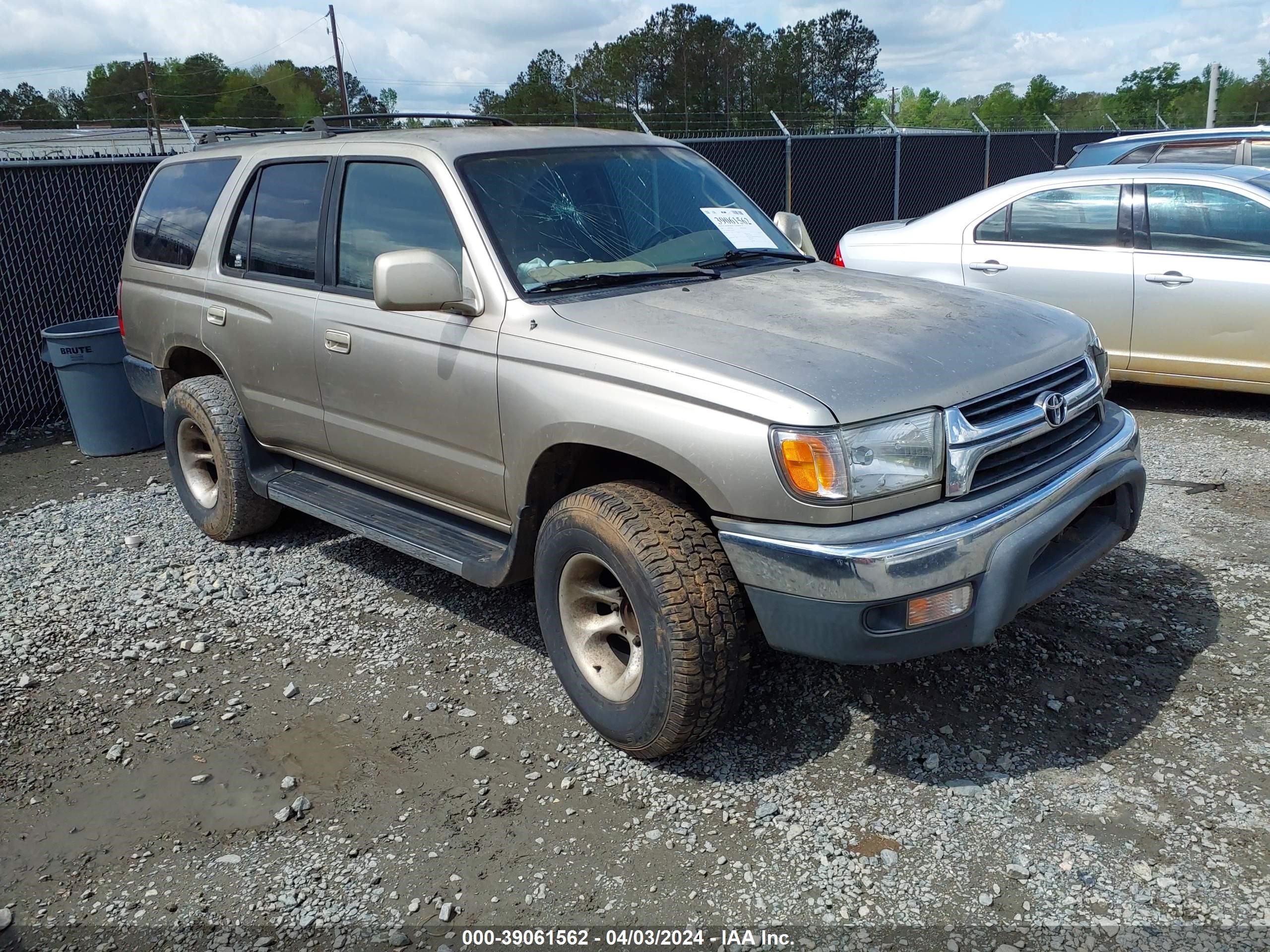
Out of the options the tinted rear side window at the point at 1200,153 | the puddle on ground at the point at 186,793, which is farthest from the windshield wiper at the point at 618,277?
the tinted rear side window at the point at 1200,153

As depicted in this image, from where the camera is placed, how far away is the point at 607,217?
3.99 meters

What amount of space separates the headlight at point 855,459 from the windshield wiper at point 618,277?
1184 mm

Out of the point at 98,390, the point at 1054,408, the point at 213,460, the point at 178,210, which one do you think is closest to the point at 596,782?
the point at 1054,408

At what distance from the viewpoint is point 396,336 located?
3.95 metres

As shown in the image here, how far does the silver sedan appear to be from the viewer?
254 inches

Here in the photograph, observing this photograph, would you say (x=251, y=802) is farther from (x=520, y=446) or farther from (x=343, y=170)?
(x=343, y=170)

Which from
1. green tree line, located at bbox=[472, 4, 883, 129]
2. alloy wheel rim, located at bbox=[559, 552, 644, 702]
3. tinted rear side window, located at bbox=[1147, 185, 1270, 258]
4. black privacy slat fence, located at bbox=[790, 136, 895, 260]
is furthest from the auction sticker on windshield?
green tree line, located at bbox=[472, 4, 883, 129]

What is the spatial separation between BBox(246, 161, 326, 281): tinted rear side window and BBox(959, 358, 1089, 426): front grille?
2802 mm

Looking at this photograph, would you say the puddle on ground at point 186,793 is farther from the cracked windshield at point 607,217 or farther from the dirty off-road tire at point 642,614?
the cracked windshield at point 607,217

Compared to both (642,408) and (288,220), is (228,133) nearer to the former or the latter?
(288,220)

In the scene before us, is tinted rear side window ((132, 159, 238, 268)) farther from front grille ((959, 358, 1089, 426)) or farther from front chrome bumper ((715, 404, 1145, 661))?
front grille ((959, 358, 1089, 426))

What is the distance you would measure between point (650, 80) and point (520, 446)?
119ft

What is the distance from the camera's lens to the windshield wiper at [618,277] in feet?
12.0

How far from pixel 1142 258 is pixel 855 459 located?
4.97m
